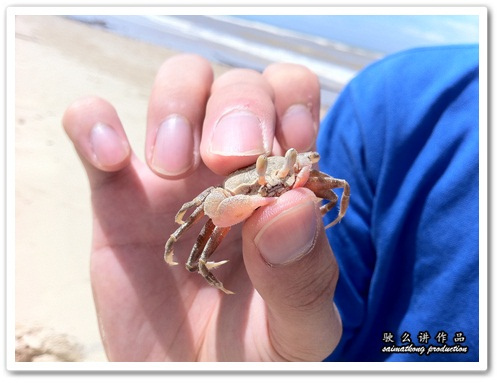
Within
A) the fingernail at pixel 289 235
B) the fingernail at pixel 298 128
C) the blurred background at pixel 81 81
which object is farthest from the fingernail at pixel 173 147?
the blurred background at pixel 81 81

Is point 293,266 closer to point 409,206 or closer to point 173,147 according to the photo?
point 173,147

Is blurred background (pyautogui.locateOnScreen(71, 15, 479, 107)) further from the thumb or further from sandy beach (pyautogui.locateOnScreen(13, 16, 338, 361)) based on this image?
the thumb

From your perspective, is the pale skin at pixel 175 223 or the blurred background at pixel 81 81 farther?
the blurred background at pixel 81 81

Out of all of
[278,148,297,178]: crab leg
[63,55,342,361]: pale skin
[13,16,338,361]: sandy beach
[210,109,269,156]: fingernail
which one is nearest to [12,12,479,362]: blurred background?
[13,16,338,361]: sandy beach

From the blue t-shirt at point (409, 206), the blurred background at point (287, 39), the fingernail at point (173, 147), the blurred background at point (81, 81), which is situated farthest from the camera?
the blurred background at point (287, 39)

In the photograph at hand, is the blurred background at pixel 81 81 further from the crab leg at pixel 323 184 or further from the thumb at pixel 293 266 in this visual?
the crab leg at pixel 323 184

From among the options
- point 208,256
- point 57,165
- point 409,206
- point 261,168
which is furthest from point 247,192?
point 57,165
